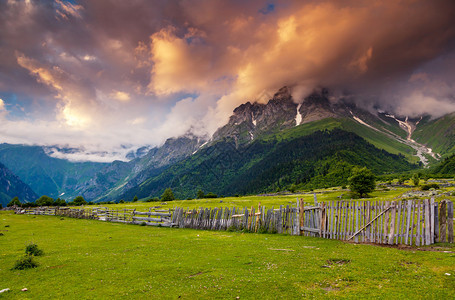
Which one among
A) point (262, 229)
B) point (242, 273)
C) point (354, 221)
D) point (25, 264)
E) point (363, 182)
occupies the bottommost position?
point (25, 264)

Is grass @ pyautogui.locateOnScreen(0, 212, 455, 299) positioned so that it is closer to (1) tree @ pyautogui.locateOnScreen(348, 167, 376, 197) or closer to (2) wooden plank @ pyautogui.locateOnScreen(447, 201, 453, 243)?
(2) wooden plank @ pyautogui.locateOnScreen(447, 201, 453, 243)

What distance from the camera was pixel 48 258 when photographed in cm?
1427

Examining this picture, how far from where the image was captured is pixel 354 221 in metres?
17.8

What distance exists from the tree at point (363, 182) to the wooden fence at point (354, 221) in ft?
183

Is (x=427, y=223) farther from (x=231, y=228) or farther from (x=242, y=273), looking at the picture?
(x=231, y=228)

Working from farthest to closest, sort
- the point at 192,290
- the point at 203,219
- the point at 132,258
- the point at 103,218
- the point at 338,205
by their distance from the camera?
the point at 103,218 → the point at 203,219 → the point at 338,205 → the point at 132,258 → the point at 192,290

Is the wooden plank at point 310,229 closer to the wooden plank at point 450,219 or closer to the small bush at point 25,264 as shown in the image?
the wooden plank at point 450,219

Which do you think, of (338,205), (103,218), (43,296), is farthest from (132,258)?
(103,218)

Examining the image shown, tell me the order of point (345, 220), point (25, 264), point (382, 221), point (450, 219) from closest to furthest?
point (25, 264)
point (450, 219)
point (382, 221)
point (345, 220)

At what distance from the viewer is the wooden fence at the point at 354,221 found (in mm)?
14078

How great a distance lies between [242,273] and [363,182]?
74.7 metres

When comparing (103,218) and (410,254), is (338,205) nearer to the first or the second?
(410,254)

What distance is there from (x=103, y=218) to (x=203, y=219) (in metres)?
27.9

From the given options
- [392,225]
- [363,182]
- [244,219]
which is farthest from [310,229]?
[363,182]
